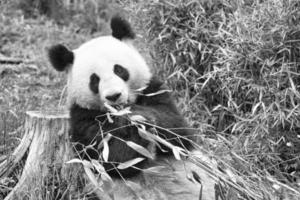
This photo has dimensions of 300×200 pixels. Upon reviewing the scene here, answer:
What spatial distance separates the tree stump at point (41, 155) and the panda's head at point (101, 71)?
0.39 metres

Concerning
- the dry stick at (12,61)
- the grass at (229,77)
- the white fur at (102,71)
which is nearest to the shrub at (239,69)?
the grass at (229,77)

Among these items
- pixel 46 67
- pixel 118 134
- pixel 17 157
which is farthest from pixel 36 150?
pixel 46 67

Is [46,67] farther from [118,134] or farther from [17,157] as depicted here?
[118,134]

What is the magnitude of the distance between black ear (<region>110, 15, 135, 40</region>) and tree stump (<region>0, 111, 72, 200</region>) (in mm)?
835

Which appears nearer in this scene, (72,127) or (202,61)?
(72,127)

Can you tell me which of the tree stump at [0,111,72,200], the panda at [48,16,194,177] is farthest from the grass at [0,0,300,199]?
the panda at [48,16,194,177]

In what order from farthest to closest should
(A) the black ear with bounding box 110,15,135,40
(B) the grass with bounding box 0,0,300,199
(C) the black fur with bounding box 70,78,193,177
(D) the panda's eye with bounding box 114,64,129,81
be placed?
(B) the grass with bounding box 0,0,300,199
(A) the black ear with bounding box 110,15,135,40
(D) the panda's eye with bounding box 114,64,129,81
(C) the black fur with bounding box 70,78,193,177

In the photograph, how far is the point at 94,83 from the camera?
4266mm

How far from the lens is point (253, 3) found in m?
5.89

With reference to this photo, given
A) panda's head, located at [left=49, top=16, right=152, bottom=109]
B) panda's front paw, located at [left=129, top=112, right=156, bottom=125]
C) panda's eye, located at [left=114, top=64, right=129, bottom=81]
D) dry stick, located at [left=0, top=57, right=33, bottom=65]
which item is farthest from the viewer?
dry stick, located at [left=0, top=57, right=33, bottom=65]

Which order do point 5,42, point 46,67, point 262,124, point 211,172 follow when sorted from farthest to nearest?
1. point 5,42
2. point 46,67
3. point 262,124
4. point 211,172

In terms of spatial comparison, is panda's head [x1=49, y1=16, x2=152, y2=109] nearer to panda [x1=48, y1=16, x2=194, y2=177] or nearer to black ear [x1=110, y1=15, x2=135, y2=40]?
panda [x1=48, y1=16, x2=194, y2=177]

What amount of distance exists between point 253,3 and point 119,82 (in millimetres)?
2397

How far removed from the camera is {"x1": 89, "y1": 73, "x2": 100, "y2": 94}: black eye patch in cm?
425
